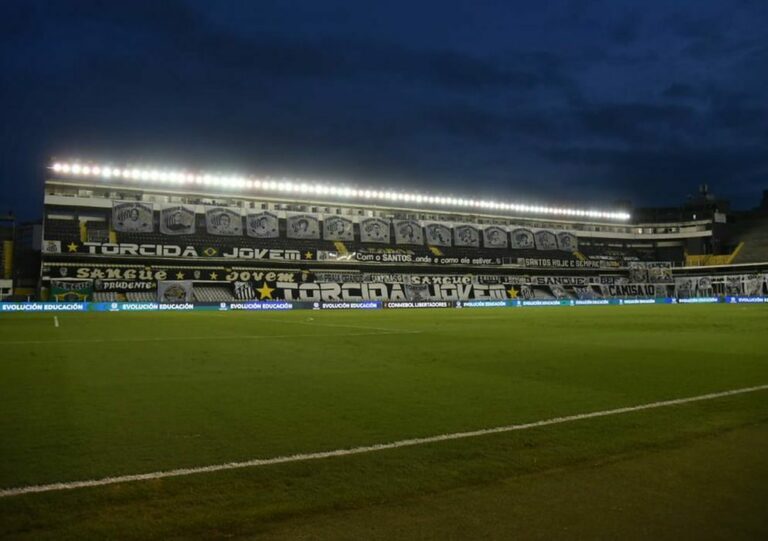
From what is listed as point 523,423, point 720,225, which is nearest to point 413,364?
point 523,423

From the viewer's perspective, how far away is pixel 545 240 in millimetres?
81312

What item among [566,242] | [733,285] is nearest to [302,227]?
[566,242]

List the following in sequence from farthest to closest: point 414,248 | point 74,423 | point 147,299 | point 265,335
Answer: point 414,248
point 147,299
point 265,335
point 74,423

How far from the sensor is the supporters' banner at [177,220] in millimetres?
59594

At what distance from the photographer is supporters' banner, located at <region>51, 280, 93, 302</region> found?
47.1 metres

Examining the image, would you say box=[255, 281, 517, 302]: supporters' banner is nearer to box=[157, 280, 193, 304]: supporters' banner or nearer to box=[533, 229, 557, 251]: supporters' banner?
box=[157, 280, 193, 304]: supporters' banner

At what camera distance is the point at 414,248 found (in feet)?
235

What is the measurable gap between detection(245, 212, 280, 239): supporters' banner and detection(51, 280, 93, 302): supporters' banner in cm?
1815

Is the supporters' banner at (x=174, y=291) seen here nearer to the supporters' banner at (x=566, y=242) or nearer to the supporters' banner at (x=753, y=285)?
the supporters' banner at (x=566, y=242)

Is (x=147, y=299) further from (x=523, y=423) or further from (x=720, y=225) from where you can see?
(x=720, y=225)

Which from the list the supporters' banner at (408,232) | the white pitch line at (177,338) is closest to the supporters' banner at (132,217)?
A: the supporters' banner at (408,232)

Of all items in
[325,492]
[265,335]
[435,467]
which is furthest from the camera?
[265,335]

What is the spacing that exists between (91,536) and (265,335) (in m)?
18.0

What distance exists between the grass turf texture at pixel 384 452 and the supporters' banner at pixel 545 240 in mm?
69195
